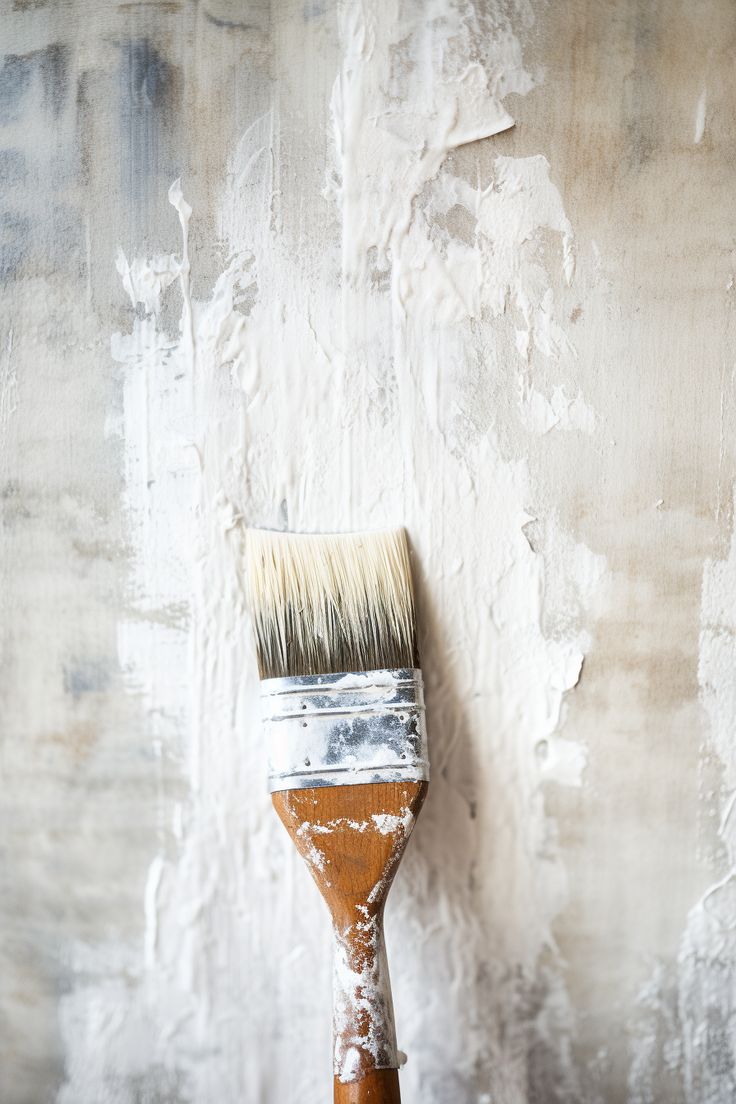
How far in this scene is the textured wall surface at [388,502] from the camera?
2.82 ft

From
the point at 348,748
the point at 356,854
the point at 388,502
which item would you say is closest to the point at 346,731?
the point at 348,748

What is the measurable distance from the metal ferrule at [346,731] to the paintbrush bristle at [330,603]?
18 mm

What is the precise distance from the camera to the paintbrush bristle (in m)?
0.83

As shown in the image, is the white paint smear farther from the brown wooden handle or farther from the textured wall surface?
the brown wooden handle

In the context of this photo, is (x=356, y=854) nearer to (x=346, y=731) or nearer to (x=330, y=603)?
(x=346, y=731)

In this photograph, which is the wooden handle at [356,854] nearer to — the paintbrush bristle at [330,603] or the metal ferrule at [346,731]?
the metal ferrule at [346,731]

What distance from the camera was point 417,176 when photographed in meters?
0.86

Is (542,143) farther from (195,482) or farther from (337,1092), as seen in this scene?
(337,1092)

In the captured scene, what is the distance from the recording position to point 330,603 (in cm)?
84

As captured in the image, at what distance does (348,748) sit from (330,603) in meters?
0.14

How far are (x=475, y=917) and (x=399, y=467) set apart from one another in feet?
1.64

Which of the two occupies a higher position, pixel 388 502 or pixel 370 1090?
pixel 388 502

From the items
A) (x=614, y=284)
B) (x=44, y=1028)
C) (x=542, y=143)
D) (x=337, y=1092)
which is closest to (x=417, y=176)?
(x=542, y=143)

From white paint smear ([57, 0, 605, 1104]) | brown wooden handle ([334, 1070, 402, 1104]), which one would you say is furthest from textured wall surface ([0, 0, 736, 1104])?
brown wooden handle ([334, 1070, 402, 1104])
